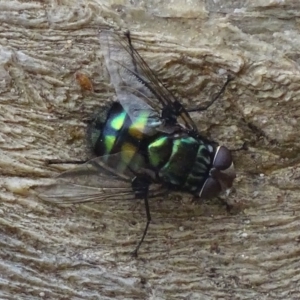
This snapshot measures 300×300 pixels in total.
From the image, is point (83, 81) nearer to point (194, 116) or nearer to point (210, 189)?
point (194, 116)

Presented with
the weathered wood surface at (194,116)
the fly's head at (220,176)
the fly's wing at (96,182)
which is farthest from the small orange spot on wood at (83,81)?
the fly's head at (220,176)

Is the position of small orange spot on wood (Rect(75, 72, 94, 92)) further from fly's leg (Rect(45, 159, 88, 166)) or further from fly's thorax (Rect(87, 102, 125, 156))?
fly's leg (Rect(45, 159, 88, 166))

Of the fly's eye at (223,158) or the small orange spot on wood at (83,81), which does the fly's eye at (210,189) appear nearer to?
the fly's eye at (223,158)

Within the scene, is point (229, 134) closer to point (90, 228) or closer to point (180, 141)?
point (180, 141)

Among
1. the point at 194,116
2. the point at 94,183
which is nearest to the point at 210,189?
the point at 194,116

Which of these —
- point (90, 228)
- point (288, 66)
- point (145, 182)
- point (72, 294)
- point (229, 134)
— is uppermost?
point (288, 66)

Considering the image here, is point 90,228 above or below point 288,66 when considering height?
below

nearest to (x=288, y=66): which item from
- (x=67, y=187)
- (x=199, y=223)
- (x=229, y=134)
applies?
(x=229, y=134)
